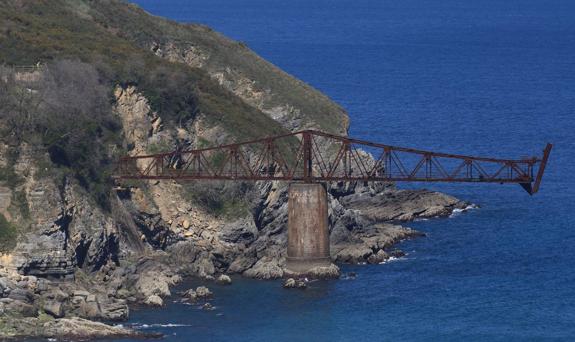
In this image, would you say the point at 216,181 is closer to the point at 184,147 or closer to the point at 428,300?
the point at 184,147

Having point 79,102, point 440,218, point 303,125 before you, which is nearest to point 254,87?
point 303,125

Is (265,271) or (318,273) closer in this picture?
(265,271)

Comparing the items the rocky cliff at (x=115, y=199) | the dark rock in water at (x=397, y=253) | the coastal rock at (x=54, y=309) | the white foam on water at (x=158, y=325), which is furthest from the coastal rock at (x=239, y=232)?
the coastal rock at (x=54, y=309)

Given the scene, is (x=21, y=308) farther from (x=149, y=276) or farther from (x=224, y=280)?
(x=224, y=280)

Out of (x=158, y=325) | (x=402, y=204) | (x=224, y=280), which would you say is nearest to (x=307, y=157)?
(x=224, y=280)

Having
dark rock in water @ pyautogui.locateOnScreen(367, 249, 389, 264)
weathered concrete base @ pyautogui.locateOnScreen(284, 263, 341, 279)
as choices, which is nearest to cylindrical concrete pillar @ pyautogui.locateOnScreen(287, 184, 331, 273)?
weathered concrete base @ pyautogui.locateOnScreen(284, 263, 341, 279)

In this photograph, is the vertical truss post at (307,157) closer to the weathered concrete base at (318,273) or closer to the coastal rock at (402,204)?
the weathered concrete base at (318,273)
